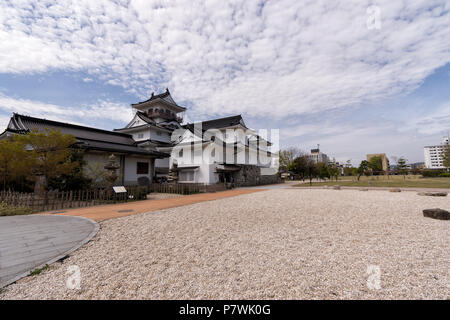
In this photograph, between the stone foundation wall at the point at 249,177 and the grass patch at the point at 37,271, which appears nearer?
the grass patch at the point at 37,271

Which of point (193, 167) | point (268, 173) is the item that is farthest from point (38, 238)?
point (268, 173)

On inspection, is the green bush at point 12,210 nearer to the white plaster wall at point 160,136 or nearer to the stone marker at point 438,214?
the stone marker at point 438,214

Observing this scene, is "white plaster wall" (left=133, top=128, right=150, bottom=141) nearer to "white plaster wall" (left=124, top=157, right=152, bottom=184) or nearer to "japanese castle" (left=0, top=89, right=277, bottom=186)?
"japanese castle" (left=0, top=89, right=277, bottom=186)

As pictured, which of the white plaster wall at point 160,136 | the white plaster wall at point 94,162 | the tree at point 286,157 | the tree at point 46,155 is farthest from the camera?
the tree at point 286,157

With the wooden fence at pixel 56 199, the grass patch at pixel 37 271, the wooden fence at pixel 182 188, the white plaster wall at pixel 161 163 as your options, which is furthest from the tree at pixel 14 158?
the white plaster wall at pixel 161 163

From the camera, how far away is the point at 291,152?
153 feet

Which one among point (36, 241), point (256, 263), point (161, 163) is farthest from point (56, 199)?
point (161, 163)

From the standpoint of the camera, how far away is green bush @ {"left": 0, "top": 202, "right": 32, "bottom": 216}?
6.92 meters

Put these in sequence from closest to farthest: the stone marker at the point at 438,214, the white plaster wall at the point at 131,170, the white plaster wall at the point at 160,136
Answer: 1. the stone marker at the point at 438,214
2. the white plaster wall at the point at 131,170
3. the white plaster wall at the point at 160,136

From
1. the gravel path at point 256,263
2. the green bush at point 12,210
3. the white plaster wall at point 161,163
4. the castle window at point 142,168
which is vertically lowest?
the gravel path at point 256,263

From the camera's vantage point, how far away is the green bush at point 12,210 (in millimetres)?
6916

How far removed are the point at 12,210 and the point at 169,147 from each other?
590 inches

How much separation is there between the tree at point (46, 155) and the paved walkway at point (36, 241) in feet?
14.6

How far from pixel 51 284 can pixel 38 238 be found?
259 cm
